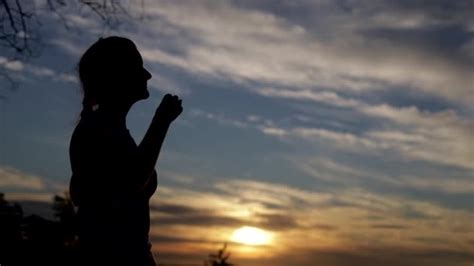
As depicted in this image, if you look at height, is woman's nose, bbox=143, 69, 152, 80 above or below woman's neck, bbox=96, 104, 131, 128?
above

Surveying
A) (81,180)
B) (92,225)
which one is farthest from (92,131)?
(92,225)

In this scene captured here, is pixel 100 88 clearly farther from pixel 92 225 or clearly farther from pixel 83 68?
pixel 92 225

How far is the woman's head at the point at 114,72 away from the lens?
315cm

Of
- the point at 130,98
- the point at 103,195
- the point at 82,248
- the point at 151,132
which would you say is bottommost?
the point at 82,248

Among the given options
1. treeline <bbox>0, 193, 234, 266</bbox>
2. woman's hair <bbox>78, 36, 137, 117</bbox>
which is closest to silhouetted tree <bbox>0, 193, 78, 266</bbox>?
treeline <bbox>0, 193, 234, 266</bbox>

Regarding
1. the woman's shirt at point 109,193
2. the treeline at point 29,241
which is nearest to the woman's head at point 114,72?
the woman's shirt at point 109,193

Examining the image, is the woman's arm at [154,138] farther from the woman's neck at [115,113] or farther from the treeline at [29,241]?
the treeline at [29,241]

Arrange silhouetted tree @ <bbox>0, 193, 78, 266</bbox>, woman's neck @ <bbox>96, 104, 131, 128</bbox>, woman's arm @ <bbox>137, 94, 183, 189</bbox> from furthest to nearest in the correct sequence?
silhouetted tree @ <bbox>0, 193, 78, 266</bbox>, woman's neck @ <bbox>96, 104, 131, 128</bbox>, woman's arm @ <bbox>137, 94, 183, 189</bbox>

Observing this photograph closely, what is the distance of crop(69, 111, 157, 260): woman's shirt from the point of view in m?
2.97

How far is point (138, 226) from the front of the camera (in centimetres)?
301

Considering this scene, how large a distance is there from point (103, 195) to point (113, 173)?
11cm

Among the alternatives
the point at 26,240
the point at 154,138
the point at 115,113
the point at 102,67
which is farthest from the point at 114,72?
the point at 26,240

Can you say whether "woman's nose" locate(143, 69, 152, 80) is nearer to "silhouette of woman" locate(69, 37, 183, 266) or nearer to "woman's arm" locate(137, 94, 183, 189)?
"silhouette of woman" locate(69, 37, 183, 266)

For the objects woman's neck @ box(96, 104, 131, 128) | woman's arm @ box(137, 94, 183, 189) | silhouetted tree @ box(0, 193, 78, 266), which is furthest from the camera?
silhouetted tree @ box(0, 193, 78, 266)
